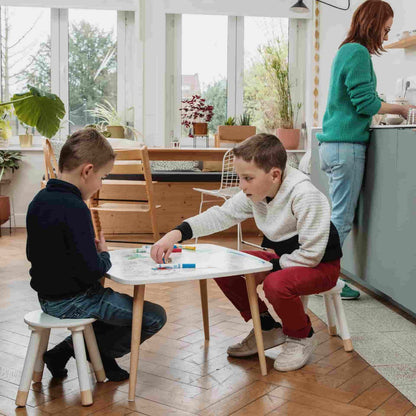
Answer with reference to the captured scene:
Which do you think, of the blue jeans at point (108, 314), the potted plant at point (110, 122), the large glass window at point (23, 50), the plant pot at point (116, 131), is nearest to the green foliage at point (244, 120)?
the potted plant at point (110, 122)

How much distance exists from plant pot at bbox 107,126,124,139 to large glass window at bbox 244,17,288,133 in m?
1.45

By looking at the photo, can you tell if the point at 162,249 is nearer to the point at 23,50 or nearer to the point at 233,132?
the point at 233,132

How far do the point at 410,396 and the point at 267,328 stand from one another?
60 cm

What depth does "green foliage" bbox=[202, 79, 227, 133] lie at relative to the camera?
7.12 m

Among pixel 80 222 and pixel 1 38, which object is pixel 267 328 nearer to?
pixel 80 222

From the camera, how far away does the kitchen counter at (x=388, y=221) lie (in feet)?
9.45

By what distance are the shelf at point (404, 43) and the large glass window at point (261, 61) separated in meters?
2.59

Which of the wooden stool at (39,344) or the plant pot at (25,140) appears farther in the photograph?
the plant pot at (25,140)

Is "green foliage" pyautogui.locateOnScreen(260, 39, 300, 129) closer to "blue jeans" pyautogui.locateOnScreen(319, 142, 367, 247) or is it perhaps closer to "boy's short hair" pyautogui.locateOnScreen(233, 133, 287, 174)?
"blue jeans" pyautogui.locateOnScreen(319, 142, 367, 247)

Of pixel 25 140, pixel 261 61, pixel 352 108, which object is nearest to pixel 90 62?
pixel 25 140

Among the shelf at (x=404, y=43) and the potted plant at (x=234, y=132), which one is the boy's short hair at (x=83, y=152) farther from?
the potted plant at (x=234, y=132)

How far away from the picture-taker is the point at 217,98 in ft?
23.4

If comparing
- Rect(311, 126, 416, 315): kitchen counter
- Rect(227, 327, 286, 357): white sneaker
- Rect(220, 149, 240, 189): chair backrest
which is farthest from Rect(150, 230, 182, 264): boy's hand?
Rect(220, 149, 240, 189): chair backrest

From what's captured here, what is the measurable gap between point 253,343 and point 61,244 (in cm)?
89
